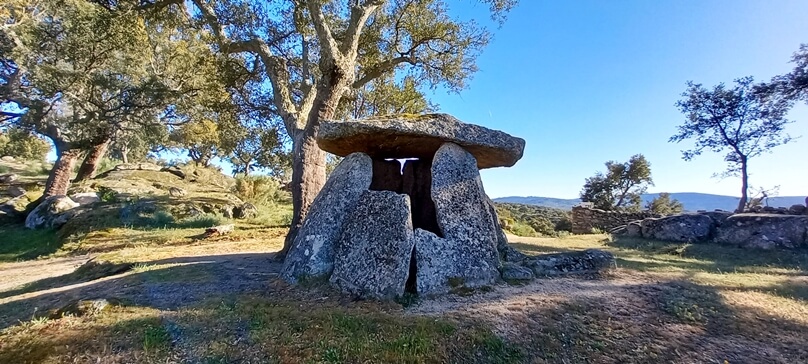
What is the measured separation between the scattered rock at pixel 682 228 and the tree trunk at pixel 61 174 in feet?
69.8

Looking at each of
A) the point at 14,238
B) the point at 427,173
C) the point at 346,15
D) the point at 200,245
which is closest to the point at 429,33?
the point at 346,15

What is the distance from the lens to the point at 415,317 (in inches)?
160

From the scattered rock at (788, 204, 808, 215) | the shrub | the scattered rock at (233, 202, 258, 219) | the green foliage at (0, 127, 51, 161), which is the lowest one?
the shrub

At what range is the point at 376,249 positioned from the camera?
4957mm

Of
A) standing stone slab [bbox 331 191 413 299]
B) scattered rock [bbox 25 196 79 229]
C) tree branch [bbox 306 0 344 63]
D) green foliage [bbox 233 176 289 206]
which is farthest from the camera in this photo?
green foliage [bbox 233 176 289 206]

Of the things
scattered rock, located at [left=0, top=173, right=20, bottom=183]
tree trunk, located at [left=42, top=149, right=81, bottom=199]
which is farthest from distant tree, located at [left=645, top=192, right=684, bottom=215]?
scattered rock, located at [left=0, top=173, right=20, bottom=183]

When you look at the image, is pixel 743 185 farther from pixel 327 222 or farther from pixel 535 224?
pixel 327 222

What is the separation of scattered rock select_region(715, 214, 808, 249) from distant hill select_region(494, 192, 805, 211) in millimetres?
9760

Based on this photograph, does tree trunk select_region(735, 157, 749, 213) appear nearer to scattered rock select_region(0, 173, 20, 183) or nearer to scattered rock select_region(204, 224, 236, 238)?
scattered rock select_region(204, 224, 236, 238)

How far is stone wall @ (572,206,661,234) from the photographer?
16781 millimetres

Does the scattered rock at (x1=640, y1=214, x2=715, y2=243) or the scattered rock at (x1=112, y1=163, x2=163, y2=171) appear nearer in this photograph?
the scattered rock at (x1=640, y1=214, x2=715, y2=243)

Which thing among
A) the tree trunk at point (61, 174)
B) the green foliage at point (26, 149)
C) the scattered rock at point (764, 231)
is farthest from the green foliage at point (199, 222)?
the green foliage at point (26, 149)

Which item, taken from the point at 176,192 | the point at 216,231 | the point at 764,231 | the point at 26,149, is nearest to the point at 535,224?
the point at 764,231

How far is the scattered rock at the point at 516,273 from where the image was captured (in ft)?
17.9
